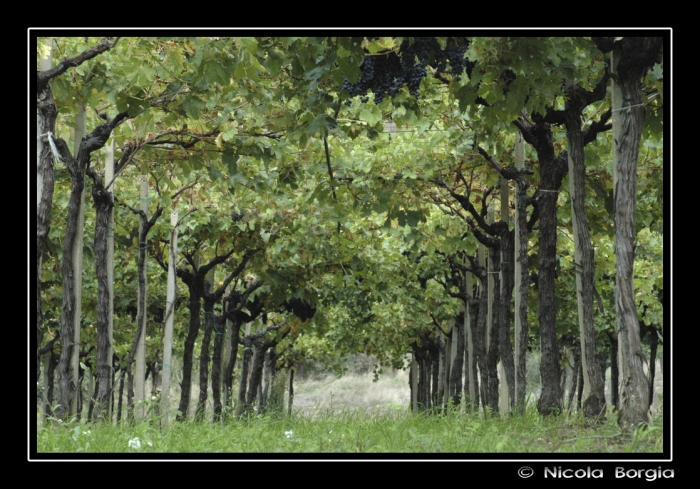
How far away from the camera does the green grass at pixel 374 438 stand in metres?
6.08

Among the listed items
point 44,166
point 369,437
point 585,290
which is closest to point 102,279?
point 44,166

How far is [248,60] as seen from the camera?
652 cm

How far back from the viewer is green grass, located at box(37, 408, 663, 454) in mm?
6078

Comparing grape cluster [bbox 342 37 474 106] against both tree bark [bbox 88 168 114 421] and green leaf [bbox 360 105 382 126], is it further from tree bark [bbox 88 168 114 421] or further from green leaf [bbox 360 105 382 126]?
tree bark [bbox 88 168 114 421]

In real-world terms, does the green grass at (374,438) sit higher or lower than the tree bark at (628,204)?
lower

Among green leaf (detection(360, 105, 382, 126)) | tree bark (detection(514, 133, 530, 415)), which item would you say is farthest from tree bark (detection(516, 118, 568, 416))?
green leaf (detection(360, 105, 382, 126))

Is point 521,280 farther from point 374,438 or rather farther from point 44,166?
point 44,166

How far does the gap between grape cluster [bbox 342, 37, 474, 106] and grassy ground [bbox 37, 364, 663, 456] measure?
2.98 m

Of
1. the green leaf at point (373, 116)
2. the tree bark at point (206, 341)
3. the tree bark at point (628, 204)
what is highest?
the green leaf at point (373, 116)

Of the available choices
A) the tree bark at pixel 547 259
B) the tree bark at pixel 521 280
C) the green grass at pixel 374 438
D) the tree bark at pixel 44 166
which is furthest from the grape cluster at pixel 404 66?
the tree bark at pixel 521 280

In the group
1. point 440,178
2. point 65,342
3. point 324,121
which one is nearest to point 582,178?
point 324,121

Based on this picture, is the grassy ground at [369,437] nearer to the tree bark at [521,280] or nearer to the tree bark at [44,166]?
the tree bark at [44,166]

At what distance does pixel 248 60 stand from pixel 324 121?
4.00ft

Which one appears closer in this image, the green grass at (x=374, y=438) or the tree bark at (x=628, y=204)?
the tree bark at (x=628, y=204)
